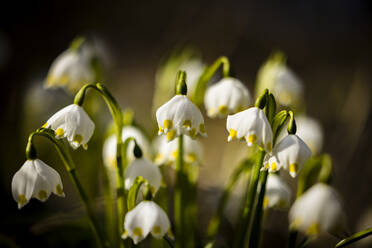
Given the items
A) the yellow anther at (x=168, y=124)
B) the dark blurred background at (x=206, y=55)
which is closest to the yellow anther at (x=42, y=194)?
the yellow anther at (x=168, y=124)

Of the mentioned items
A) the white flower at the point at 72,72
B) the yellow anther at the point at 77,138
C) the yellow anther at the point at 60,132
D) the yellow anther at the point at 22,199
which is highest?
the white flower at the point at 72,72

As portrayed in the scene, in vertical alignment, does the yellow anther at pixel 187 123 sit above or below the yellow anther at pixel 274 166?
above

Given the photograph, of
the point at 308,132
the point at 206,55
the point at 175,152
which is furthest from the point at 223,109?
the point at 206,55

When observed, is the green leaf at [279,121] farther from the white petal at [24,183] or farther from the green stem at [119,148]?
the white petal at [24,183]

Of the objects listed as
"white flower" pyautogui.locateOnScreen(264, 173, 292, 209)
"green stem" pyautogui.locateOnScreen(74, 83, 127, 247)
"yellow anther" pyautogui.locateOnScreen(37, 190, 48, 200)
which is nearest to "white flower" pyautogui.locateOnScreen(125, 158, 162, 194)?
"green stem" pyautogui.locateOnScreen(74, 83, 127, 247)

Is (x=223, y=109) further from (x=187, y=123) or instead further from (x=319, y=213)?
(x=319, y=213)

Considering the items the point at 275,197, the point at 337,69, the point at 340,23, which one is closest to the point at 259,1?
the point at 340,23
